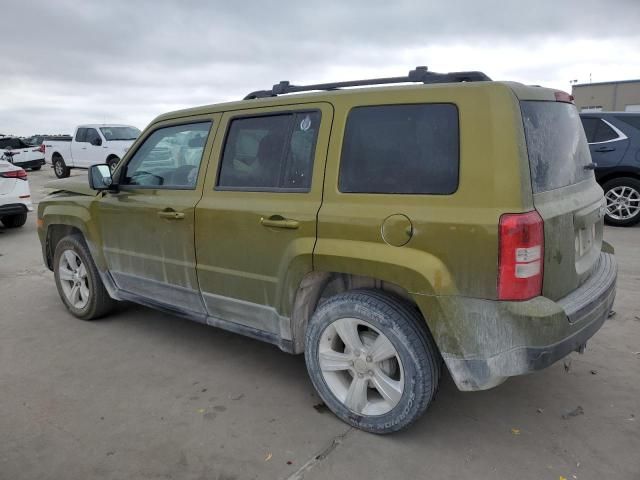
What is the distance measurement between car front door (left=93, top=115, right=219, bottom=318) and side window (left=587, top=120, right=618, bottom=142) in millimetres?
6967

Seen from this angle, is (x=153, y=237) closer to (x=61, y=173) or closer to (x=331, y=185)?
(x=331, y=185)

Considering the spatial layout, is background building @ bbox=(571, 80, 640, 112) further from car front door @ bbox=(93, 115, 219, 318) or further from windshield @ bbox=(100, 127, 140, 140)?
car front door @ bbox=(93, 115, 219, 318)

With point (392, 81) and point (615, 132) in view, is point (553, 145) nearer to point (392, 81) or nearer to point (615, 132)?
point (392, 81)

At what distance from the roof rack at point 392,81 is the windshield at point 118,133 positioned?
15.5 metres

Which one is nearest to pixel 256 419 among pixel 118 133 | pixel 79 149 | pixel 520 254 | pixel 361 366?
pixel 361 366

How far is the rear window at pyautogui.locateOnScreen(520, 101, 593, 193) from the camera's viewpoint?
2352 millimetres

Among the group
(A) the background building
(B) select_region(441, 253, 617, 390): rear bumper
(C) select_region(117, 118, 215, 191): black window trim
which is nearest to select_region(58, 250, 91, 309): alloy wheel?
(C) select_region(117, 118, 215, 191): black window trim

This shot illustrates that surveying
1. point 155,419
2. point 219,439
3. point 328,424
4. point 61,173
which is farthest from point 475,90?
point 61,173

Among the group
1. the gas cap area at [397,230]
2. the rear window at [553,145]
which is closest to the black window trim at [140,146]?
the gas cap area at [397,230]

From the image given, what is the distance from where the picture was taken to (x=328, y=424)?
2.85 metres

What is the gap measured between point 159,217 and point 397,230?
6.11ft

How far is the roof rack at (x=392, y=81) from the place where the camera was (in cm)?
256

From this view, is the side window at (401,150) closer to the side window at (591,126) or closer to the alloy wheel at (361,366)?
the alloy wheel at (361,366)

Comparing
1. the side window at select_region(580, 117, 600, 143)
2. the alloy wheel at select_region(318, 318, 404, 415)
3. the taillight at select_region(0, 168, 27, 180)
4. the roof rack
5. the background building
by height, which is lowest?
the alloy wheel at select_region(318, 318, 404, 415)
